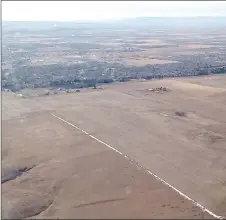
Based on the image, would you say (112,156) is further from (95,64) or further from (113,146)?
(95,64)

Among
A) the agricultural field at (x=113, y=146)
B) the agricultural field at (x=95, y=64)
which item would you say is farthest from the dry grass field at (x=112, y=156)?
the agricultural field at (x=95, y=64)

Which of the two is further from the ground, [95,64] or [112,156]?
[112,156]

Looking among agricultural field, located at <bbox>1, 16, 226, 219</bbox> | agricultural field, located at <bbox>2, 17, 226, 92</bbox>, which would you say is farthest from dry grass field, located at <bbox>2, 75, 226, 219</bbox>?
agricultural field, located at <bbox>2, 17, 226, 92</bbox>

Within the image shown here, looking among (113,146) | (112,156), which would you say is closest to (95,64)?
(113,146)

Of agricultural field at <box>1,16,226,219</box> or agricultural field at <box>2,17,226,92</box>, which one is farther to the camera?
agricultural field at <box>2,17,226,92</box>

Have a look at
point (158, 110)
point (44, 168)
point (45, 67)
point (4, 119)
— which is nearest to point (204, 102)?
point (158, 110)

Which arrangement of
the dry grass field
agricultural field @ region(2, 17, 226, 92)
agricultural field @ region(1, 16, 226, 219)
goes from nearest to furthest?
the dry grass field, agricultural field @ region(1, 16, 226, 219), agricultural field @ region(2, 17, 226, 92)

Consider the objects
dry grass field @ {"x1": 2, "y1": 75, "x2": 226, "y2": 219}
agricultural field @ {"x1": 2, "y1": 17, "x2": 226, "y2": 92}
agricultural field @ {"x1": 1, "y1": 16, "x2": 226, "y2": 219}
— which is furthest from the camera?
agricultural field @ {"x1": 2, "y1": 17, "x2": 226, "y2": 92}

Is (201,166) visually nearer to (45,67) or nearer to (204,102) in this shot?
(204,102)

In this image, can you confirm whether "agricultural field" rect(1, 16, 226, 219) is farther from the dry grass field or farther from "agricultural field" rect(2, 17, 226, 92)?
"agricultural field" rect(2, 17, 226, 92)
